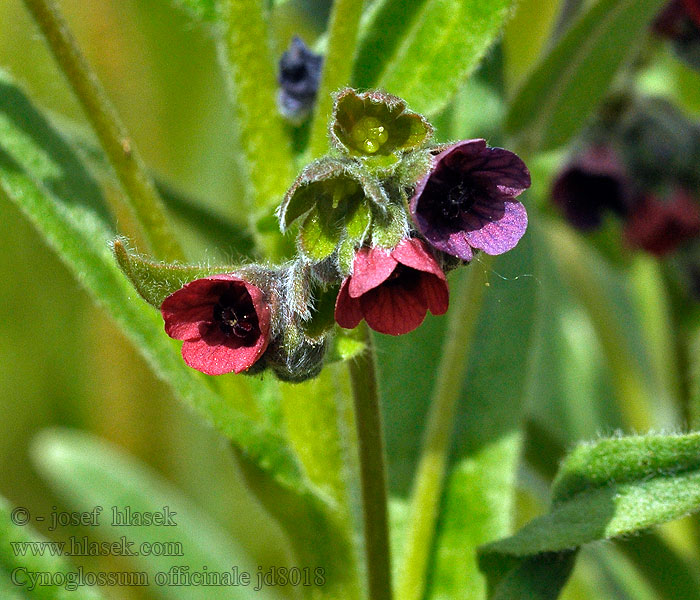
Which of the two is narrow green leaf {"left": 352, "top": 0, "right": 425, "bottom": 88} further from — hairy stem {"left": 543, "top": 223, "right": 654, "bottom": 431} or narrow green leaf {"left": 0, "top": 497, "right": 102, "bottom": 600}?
hairy stem {"left": 543, "top": 223, "right": 654, "bottom": 431}

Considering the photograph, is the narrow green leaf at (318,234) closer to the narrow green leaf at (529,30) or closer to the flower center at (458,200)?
the flower center at (458,200)

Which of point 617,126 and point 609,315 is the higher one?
point 617,126

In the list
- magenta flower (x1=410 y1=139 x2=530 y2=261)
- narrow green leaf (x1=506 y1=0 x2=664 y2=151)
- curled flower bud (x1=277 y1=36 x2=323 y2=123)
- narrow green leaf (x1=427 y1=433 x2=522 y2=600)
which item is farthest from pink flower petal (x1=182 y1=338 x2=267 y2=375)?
narrow green leaf (x1=506 y1=0 x2=664 y2=151)

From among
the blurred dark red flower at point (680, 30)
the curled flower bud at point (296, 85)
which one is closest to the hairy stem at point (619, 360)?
the blurred dark red flower at point (680, 30)

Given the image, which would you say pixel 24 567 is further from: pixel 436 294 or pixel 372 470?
pixel 436 294

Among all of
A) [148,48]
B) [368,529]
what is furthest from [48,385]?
[368,529]

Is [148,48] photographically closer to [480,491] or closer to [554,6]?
[554,6]
